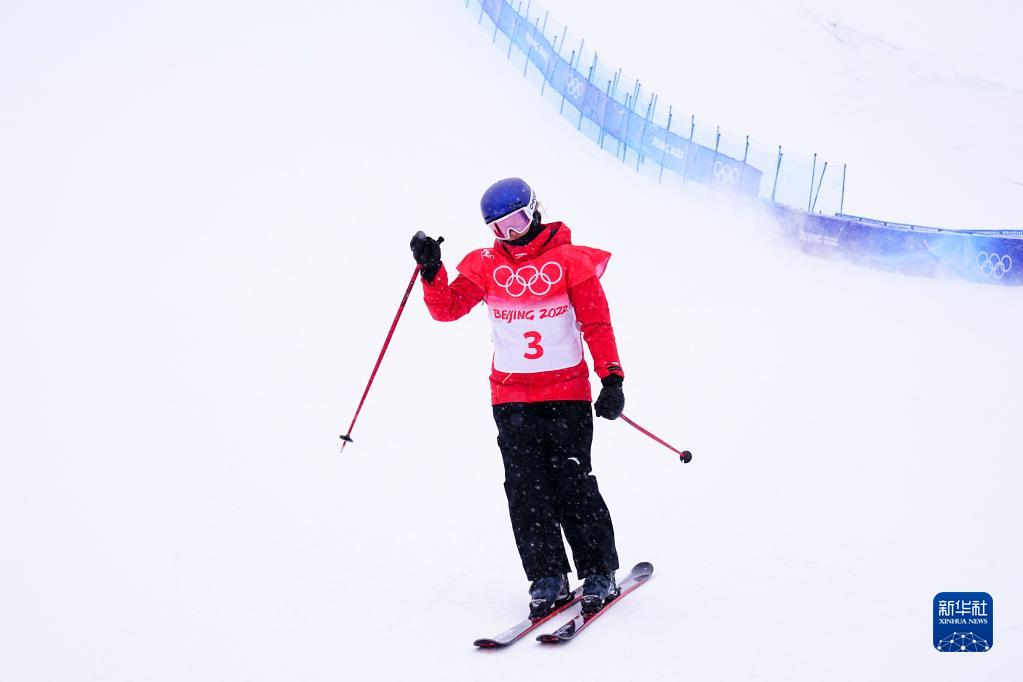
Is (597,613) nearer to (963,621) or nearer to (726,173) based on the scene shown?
(963,621)

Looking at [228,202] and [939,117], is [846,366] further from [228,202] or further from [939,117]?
[939,117]

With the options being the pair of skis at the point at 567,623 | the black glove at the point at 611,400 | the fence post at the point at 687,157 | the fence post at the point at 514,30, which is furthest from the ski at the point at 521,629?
the fence post at the point at 514,30

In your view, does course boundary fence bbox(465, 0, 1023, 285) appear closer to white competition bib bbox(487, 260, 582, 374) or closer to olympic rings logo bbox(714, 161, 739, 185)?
olympic rings logo bbox(714, 161, 739, 185)

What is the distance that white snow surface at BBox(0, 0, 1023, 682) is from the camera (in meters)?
3.83

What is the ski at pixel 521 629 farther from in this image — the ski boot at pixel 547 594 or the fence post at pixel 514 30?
the fence post at pixel 514 30

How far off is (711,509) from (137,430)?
135 inches

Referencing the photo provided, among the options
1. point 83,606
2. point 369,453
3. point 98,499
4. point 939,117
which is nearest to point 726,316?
point 369,453

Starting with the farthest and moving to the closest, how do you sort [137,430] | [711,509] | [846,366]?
[846,366] → [137,430] → [711,509]

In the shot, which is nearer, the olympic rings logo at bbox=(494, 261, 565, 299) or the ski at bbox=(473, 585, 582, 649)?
the ski at bbox=(473, 585, 582, 649)

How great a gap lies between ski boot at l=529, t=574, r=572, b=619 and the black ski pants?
3 cm

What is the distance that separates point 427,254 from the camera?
394 cm

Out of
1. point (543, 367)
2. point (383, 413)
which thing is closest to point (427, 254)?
point (543, 367)

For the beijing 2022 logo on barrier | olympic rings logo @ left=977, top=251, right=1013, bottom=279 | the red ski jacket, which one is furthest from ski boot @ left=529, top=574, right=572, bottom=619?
olympic rings logo @ left=977, top=251, right=1013, bottom=279

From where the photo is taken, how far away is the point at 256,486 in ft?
18.4
